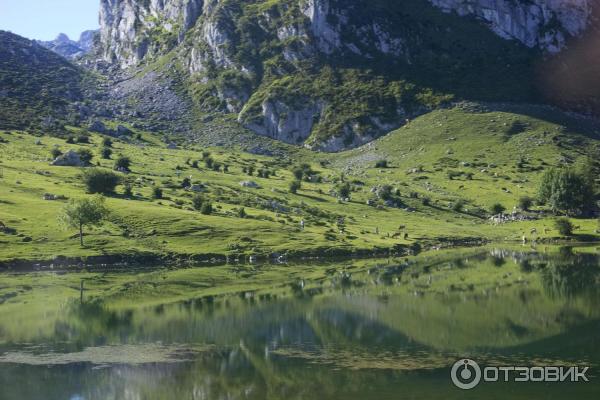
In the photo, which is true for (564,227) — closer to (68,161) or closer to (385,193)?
(385,193)

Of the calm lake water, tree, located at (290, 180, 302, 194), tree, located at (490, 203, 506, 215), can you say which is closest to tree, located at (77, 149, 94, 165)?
tree, located at (290, 180, 302, 194)

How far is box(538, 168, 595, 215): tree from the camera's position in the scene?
163000 mm

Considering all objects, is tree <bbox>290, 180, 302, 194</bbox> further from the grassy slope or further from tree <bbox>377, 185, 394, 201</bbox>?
tree <bbox>377, 185, 394, 201</bbox>

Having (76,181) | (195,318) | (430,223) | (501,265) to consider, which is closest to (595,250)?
(501,265)

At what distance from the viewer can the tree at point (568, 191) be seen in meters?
163

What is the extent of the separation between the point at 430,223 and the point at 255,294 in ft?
285

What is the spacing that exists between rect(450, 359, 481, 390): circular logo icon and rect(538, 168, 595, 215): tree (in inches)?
5246

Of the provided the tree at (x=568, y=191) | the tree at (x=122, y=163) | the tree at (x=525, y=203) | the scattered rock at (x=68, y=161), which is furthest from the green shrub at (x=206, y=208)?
the tree at (x=568, y=191)

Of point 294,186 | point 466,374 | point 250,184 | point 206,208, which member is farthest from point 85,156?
point 466,374

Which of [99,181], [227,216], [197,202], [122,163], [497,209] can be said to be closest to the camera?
[227,216]

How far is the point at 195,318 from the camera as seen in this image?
64.0m

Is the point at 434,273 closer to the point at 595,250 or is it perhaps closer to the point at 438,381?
the point at 595,250

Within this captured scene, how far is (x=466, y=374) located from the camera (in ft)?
131

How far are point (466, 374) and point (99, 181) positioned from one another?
12020cm
